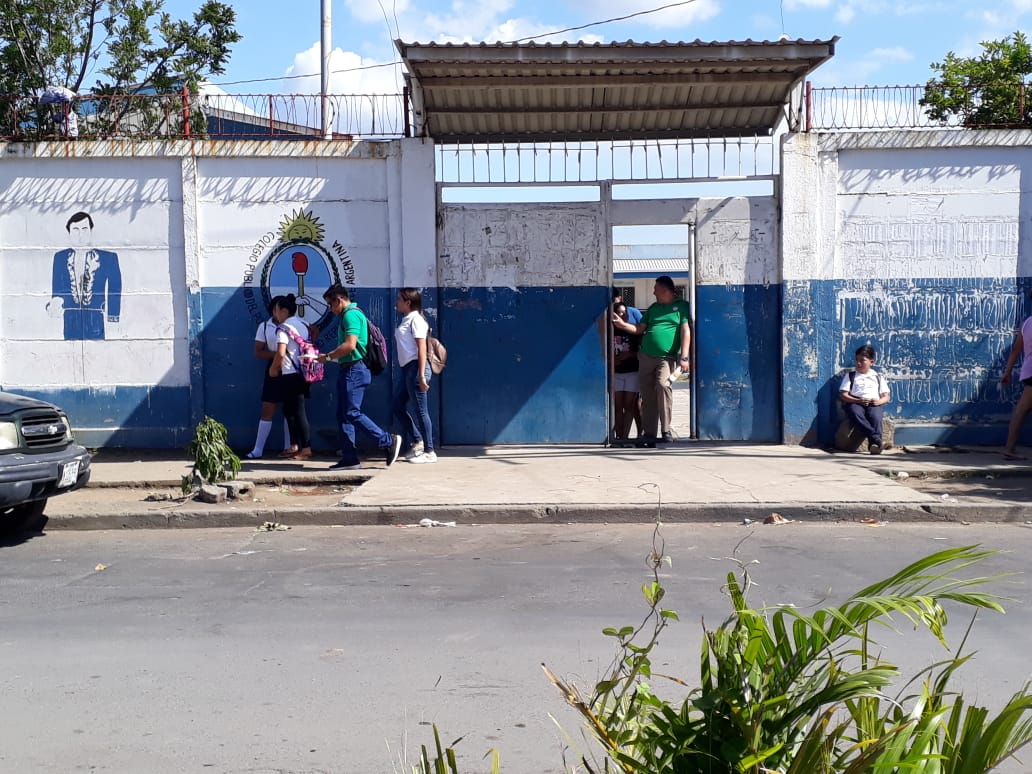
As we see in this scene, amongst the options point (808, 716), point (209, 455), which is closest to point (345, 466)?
point (209, 455)

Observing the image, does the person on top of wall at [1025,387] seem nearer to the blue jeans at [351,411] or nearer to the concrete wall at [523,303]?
the concrete wall at [523,303]

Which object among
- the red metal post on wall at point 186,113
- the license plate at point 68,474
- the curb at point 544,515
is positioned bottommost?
the curb at point 544,515

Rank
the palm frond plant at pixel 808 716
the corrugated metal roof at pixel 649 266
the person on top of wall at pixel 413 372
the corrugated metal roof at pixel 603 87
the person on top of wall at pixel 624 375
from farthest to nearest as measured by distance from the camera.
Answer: the corrugated metal roof at pixel 649 266
the person on top of wall at pixel 624 375
the person on top of wall at pixel 413 372
the corrugated metal roof at pixel 603 87
the palm frond plant at pixel 808 716

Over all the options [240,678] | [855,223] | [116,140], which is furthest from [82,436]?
[855,223]

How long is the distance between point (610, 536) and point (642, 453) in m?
3.28

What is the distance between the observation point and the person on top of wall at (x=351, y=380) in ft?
32.6

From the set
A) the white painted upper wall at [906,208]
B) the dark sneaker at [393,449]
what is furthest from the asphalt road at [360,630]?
the white painted upper wall at [906,208]

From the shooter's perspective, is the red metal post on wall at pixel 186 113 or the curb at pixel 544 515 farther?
the red metal post on wall at pixel 186 113

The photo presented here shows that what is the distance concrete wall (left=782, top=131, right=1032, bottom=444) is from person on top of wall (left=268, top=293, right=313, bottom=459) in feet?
16.8

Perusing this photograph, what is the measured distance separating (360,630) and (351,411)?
16.2 feet

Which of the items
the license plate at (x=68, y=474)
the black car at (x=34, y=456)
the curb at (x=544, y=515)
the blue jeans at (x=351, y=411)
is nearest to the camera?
the black car at (x=34, y=456)

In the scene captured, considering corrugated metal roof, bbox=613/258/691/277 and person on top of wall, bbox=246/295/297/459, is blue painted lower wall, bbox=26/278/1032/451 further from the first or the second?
corrugated metal roof, bbox=613/258/691/277

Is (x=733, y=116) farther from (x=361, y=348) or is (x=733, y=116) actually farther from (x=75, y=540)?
(x=75, y=540)

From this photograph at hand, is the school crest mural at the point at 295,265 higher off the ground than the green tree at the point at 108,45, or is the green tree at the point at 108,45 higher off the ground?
the green tree at the point at 108,45
